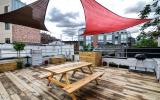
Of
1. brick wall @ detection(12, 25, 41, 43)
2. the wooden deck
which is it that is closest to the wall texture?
brick wall @ detection(12, 25, 41, 43)

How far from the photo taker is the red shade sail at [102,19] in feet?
14.0

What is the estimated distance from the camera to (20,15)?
4418mm

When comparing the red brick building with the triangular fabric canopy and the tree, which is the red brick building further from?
the tree

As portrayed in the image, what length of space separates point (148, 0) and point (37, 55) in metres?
7.60

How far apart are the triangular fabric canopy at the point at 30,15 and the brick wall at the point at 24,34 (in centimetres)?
1399

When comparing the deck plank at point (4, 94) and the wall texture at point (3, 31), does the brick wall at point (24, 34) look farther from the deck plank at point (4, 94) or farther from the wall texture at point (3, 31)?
the deck plank at point (4, 94)

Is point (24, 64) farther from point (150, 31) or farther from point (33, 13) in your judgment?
point (150, 31)

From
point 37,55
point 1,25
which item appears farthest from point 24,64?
point 1,25

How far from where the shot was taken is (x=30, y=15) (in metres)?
4.59

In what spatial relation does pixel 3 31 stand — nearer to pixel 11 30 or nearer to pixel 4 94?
pixel 11 30

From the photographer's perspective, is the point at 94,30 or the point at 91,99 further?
the point at 94,30

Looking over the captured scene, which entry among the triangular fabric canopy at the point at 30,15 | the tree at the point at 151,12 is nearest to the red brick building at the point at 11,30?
the triangular fabric canopy at the point at 30,15

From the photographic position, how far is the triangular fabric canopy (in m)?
4.27

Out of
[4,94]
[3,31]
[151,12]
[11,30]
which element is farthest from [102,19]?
[3,31]
